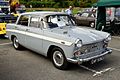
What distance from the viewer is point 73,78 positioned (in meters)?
5.68

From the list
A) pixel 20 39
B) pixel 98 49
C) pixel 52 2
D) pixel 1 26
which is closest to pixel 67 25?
pixel 98 49

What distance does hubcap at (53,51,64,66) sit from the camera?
622 centimetres

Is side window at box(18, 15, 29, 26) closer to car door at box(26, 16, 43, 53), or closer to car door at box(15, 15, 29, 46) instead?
car door at box(15, 15, 29, 46)

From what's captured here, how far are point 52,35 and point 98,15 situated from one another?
7.56 m

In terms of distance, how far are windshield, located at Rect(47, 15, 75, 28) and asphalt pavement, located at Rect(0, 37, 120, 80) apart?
1255 millimetres

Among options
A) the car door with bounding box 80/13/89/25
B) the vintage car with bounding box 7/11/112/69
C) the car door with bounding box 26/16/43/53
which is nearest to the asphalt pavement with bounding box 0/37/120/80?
the vintage car with bounding box 7/11/112/69

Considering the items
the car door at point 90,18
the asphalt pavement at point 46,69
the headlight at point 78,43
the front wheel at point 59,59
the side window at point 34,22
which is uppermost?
the side window at point 34,22

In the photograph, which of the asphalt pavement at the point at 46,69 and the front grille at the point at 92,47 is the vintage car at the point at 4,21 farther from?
the front grille at the point at 92,47

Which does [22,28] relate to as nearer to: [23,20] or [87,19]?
[23,20]

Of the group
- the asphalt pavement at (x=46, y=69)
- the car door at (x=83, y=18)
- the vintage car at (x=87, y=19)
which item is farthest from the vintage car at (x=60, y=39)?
the car door at (x=83, y=18)

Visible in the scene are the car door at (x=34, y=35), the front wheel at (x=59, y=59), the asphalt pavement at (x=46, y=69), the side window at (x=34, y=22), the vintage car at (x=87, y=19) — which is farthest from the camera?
the vintage car at (x=87, y=19)

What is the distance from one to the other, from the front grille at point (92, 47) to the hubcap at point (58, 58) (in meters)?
0.70

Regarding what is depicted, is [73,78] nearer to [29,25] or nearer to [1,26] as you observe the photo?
[29,25]

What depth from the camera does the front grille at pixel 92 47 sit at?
19.4ft
